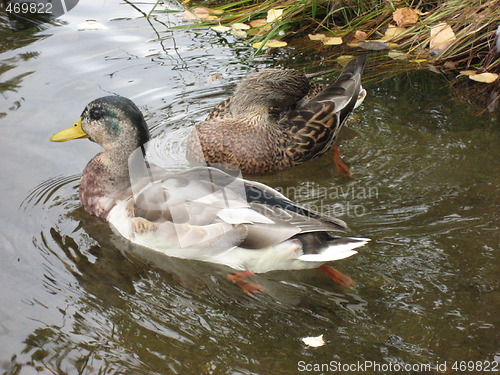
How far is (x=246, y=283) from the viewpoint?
4.05 meters

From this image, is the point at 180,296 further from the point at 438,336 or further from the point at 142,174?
the point at 438,336

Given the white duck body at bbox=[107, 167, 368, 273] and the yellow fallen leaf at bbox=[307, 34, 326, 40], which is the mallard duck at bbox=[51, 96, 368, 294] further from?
the yellow fallen leaf at bbox=[307, 34, 326, 40]

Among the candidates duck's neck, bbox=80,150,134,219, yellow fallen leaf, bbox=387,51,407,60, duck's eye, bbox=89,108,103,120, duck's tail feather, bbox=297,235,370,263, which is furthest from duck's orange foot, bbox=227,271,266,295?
yellow fallen leaf, bbox=387,51,407,60

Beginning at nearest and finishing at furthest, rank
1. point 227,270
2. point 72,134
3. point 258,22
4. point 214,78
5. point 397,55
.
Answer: point 227,270 < point 72,134 < point 214,78 < point 397,55 < point 258,22

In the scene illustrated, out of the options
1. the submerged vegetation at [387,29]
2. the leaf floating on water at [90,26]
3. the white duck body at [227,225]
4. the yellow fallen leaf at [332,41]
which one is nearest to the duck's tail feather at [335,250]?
the white duck body at [227,225]

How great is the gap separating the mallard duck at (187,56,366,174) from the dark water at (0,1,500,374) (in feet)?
0.61

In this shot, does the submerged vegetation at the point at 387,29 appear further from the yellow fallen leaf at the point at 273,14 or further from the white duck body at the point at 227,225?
the white duck body at the point at 227,225

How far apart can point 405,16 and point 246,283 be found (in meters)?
3.96

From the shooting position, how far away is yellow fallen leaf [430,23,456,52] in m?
6.43

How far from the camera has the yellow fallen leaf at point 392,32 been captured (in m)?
6.89

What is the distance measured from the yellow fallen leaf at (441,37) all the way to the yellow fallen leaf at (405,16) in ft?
1.16

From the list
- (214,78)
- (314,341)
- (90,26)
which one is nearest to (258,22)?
(214,78)

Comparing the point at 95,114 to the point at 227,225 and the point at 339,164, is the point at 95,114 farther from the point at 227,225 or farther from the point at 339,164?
the point at 339,164

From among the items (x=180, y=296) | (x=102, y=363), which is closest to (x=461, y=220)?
(x=180, y=296)
